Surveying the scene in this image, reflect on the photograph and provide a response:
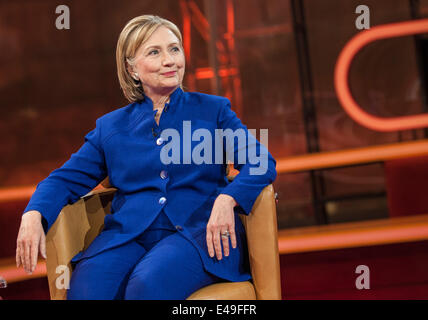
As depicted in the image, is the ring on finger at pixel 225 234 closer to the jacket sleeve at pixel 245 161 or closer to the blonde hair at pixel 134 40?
the jacket sleeve at pixel 245 161

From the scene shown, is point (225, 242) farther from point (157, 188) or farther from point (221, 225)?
point (157, 188)

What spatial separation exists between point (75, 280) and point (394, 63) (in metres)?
4.62

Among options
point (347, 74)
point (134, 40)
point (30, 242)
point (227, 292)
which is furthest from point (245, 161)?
point (347, 74)

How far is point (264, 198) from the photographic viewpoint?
164 cm

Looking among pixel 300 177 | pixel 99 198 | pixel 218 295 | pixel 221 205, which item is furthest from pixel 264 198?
pixel 300 177

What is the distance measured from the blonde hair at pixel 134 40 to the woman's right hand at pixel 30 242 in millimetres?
613

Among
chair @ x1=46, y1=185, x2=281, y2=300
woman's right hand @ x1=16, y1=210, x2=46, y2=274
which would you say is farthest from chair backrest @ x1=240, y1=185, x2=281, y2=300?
woman's right hand @ x1=16, y1=210, x2=46, y2=274

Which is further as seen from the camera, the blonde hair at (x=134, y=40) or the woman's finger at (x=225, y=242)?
the blonde hair at (x=134, y=40)

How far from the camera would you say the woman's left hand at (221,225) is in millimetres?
1589

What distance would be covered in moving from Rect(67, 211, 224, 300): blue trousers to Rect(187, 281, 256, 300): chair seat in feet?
0.10

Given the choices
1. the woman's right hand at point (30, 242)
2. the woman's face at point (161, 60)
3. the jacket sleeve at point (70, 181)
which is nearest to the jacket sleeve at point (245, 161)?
the woman's face at point (161, 60)

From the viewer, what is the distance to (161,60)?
1.85 meters

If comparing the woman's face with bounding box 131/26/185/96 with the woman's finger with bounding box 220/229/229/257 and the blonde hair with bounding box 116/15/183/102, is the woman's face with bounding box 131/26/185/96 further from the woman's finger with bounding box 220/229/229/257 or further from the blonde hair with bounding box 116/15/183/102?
the woman's finger with bounding box 220/229/229/257
